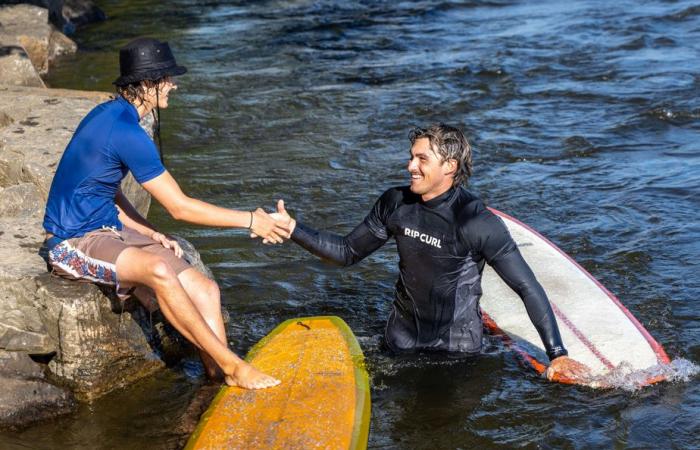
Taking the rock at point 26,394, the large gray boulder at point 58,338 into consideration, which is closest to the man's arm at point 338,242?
Result: the large gray boulder at point 58,338

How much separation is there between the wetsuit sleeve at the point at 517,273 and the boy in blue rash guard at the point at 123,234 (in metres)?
1.36

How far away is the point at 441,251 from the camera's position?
18.9ft

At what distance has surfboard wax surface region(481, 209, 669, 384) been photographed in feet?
20.2

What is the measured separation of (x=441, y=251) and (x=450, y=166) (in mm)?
501

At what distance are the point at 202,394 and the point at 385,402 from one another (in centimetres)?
110

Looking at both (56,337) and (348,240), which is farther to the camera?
(348,240)

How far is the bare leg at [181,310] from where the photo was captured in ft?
17.4

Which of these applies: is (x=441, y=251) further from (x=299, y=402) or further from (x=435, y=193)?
(x=299, y=402)

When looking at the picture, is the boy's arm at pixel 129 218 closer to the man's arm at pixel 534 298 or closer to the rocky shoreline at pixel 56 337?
the rocky shoreline at pixel 56 337

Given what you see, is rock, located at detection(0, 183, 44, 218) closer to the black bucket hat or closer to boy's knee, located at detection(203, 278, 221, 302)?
the black bucket hat

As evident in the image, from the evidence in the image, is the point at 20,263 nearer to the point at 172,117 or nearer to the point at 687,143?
the point at 172,117

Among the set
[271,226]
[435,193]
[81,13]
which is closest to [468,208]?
[435,193]

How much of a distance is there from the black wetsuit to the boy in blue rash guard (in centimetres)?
84

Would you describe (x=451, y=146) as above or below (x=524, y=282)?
above
